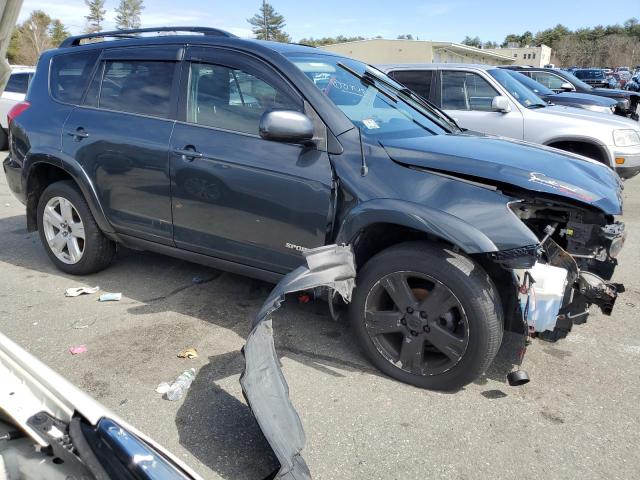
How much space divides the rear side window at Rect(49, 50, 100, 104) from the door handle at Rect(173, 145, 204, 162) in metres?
1.28

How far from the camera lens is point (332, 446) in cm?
257

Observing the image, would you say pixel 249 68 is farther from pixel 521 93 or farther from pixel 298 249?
pixel 521 93

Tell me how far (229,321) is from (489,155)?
212 centimetres

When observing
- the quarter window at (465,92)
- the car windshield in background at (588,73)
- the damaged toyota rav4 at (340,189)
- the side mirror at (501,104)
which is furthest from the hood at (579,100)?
the car windshield in background at (588,73)

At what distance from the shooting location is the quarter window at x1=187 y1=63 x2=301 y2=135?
3404 mm

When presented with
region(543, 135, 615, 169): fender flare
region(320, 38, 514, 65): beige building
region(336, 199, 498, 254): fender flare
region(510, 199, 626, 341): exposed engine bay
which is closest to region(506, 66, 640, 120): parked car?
region(543, 135, 615, 169): fender flare

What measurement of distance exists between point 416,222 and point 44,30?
4993cm

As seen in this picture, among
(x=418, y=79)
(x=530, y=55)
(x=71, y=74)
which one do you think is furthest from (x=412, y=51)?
(x=530, y=55)

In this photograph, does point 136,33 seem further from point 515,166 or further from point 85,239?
point 515,166

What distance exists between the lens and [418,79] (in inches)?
311

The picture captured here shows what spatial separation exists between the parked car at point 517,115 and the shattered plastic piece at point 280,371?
509cm

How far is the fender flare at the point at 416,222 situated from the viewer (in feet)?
8.84

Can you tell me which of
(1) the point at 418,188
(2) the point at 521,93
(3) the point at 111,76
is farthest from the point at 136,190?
(2) the point at 521,93

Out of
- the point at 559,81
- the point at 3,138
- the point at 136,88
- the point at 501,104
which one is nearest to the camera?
the point at 136,88
